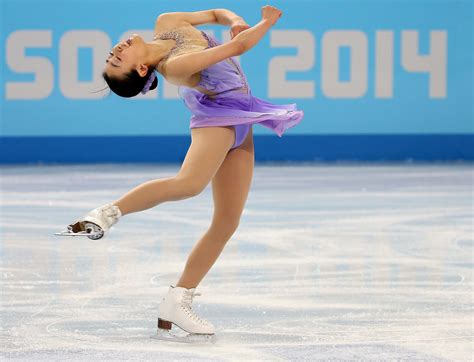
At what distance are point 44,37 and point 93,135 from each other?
127cm

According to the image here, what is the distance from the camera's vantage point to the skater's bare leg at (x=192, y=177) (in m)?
3.47

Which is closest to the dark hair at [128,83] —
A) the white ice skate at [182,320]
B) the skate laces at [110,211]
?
the skate laces at [110,211]

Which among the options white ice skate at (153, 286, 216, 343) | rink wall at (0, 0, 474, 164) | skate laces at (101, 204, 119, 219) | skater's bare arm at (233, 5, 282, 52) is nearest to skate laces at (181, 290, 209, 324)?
white ice skate at (153, 286, 216, 343)

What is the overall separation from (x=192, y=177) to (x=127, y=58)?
45cm

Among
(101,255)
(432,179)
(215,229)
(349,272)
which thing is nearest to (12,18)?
(432,179)

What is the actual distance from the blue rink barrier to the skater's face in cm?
920

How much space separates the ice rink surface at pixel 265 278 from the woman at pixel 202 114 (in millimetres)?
268

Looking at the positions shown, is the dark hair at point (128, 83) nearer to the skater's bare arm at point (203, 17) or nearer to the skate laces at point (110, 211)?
the skater's bare arm at point (203, 17)

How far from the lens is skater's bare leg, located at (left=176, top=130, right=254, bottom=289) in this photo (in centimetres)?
378

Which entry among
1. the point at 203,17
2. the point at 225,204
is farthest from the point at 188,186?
the point at 203,17

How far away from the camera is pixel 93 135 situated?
12.8 meters

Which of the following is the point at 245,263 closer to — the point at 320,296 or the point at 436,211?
the point at 320,296

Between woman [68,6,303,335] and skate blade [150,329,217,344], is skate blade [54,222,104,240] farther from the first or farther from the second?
skate blade [150,329,217,344]

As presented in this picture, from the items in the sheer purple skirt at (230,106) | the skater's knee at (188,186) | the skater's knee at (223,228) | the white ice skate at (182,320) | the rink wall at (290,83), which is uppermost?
the rink wall at (290,83)
